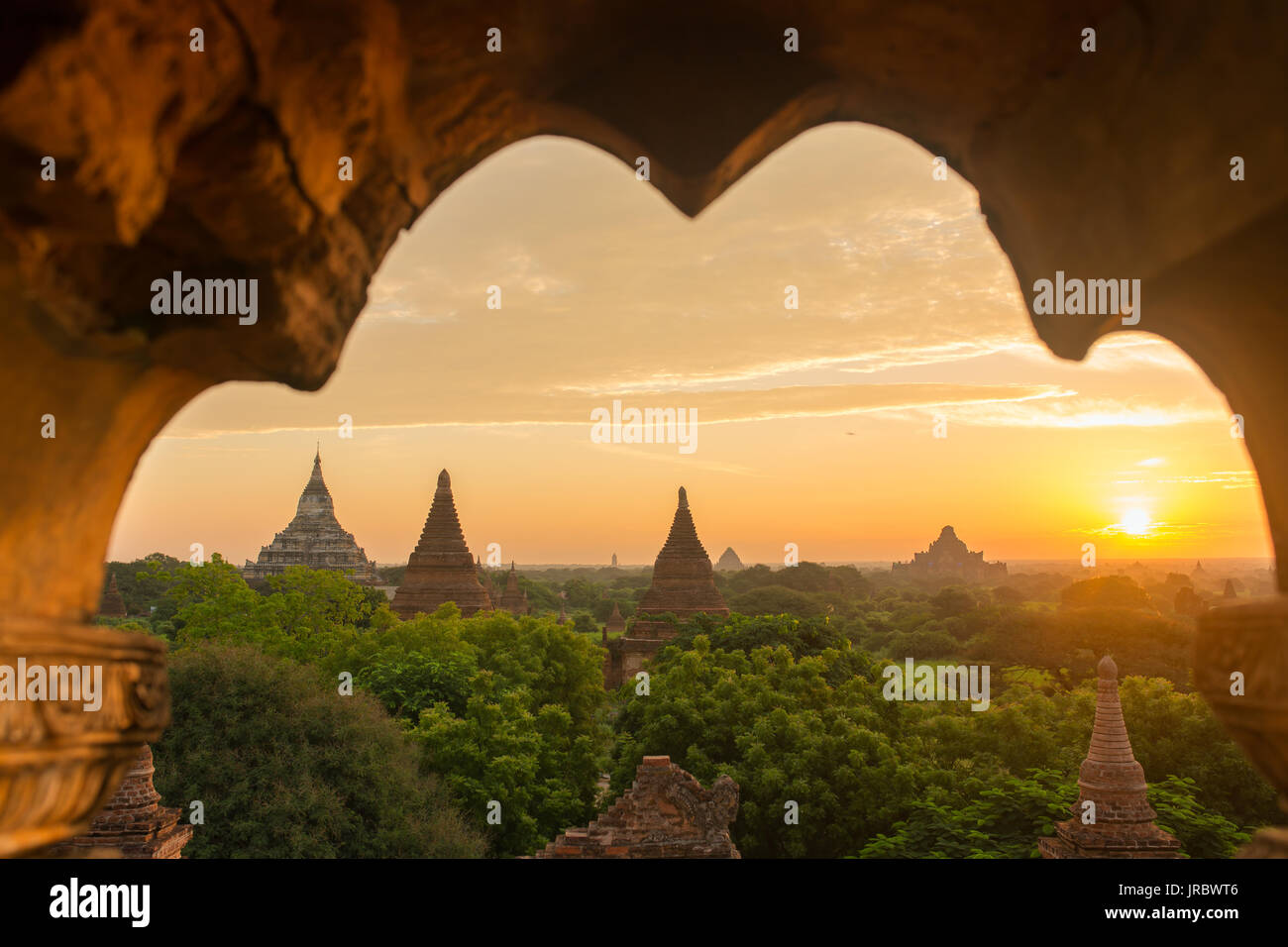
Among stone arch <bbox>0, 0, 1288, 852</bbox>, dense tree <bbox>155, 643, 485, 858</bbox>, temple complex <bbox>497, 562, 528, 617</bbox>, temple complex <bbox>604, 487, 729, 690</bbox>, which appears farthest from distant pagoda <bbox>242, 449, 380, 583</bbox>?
stone arch <bbox>0, 0, 1288, 852</bbox>

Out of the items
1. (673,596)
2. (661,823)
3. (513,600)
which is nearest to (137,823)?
(661,823)

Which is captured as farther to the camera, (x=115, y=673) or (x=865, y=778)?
(x=865, y=778)

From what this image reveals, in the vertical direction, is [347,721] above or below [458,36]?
below

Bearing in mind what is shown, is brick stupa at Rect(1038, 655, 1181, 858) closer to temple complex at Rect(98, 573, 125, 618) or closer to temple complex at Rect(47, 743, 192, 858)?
temple complex at Rect(47, 743, 192, 858)

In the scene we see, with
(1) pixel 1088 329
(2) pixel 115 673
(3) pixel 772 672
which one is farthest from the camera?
(3) pixel 772 672

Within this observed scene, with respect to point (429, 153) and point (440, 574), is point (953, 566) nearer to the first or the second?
point (440, 574)

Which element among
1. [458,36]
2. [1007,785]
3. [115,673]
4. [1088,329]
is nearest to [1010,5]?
[1088,329]

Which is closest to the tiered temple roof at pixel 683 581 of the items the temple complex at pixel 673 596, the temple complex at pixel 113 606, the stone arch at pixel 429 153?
the temple complex at pixel 673 596
